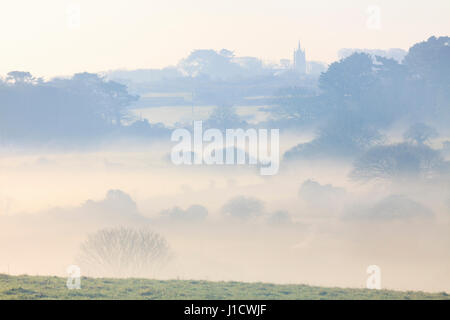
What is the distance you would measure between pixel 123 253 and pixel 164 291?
Answer: 46094mm

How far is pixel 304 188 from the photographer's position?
112 meters

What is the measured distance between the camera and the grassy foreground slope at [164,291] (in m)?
33.4

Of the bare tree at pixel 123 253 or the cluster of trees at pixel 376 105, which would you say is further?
the cluster of trees at pixel 376 105

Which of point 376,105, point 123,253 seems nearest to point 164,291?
point 123,253

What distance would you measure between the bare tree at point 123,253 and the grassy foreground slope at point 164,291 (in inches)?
1471

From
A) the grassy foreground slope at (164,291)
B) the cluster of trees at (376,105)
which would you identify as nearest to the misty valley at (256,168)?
the cluster of trees at (376,105)

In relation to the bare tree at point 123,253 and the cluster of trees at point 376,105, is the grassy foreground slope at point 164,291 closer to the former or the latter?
the bare tree at point 123,253

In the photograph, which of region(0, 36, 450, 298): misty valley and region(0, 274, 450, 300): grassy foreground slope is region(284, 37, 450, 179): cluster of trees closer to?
region(0, 36, 450, 298): misty valley

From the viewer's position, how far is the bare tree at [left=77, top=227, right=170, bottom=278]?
2972 inches

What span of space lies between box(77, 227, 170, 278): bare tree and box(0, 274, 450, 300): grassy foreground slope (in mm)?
37374

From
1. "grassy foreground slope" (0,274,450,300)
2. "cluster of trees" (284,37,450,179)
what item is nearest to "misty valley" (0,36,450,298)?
"cluster of trees" (284,37,450,179)

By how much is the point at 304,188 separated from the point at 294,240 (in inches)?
466
